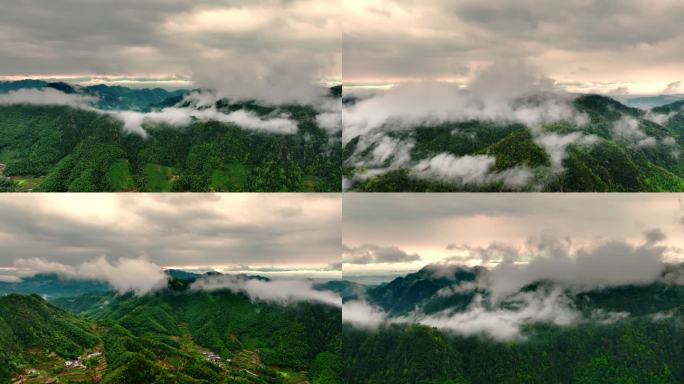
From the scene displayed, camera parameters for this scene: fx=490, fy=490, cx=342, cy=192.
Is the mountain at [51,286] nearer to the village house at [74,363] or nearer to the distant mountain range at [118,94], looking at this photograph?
the village house at [74,363]

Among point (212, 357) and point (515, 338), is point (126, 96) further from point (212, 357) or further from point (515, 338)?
point (515, 338)

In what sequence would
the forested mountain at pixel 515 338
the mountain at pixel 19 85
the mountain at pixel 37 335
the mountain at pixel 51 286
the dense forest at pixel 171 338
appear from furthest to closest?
the mountain at pixel 19 85, the forested mountain at pixel 515 338, the mountain at pixel 51 286, the dense forest at pixel 171 338, the mountain at pixel 37 335

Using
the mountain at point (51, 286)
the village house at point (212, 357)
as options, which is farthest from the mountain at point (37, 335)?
the village house at point (212, 357)

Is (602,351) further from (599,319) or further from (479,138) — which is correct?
(479,138)

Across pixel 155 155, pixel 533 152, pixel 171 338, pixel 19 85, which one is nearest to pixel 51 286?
pixel 171 338

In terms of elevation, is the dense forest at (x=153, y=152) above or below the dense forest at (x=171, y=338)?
above

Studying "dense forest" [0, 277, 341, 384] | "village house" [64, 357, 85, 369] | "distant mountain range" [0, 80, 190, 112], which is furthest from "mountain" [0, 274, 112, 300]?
"distant mountain range" [0, 80, 190, 112]

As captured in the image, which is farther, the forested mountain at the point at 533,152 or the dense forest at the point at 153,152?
the forested mountain at the point at 533,152
